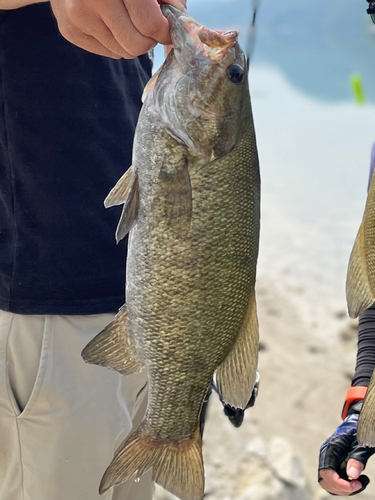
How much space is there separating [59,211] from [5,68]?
0.42 meters

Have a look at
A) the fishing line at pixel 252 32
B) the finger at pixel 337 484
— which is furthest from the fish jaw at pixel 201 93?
the finger at pixel 337 484

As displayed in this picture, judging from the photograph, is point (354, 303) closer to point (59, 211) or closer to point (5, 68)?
point (59, 211)

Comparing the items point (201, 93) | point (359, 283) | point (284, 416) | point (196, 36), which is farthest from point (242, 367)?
point (284, 416)

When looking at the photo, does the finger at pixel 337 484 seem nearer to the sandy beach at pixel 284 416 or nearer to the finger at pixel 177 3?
the sandy beach at pixel 284 416

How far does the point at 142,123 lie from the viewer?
3.92 feet

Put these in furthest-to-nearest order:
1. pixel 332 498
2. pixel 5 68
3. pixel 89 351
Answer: pixel 332 498
pixel 5 68
pixel 89 351

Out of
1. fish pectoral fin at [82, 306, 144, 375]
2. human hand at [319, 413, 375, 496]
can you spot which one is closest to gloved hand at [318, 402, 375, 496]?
human hand at [319, 413, 375, 496]

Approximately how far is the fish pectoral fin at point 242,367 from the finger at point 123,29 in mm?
607

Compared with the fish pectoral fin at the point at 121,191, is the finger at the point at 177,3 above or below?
above

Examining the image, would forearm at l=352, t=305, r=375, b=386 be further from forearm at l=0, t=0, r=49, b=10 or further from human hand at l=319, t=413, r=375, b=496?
forearm at l=0, t=0, r=49, b=10

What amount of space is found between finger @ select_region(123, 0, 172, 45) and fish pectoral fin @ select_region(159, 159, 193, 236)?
0.27 m

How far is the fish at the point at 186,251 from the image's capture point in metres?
1.17

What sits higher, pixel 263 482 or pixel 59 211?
pixel 59 211

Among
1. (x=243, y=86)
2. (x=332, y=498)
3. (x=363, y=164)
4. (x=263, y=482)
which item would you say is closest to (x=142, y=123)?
(x=243, y=86)
